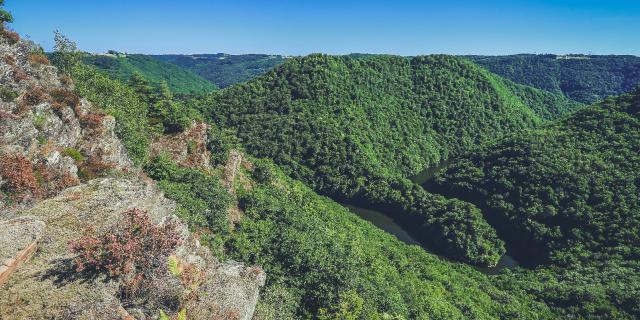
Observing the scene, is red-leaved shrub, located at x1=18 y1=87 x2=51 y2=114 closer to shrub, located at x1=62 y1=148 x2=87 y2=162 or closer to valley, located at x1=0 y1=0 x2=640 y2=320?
valley, located at x1=0 y1=0 x2=640 y2=320

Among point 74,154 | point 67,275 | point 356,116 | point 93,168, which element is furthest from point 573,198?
point 67,275

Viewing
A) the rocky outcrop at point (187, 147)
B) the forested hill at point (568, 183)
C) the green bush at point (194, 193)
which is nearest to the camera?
the green bush at point (194, 193)

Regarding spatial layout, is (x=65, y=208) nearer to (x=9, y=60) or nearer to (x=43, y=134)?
(x=43, y=134)

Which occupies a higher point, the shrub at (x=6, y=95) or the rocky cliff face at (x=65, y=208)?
the shrub at (x=6, y=95)

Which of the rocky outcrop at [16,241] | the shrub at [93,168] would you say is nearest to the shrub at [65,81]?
the shrub at [93,168]

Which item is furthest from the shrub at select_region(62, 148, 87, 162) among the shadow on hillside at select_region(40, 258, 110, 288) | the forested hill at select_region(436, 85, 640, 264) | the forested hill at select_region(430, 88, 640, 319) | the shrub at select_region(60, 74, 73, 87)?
the forested hill at select_region(436, 85, 640, 264)

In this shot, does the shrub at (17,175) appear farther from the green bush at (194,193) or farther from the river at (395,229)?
the river at (395,229)
